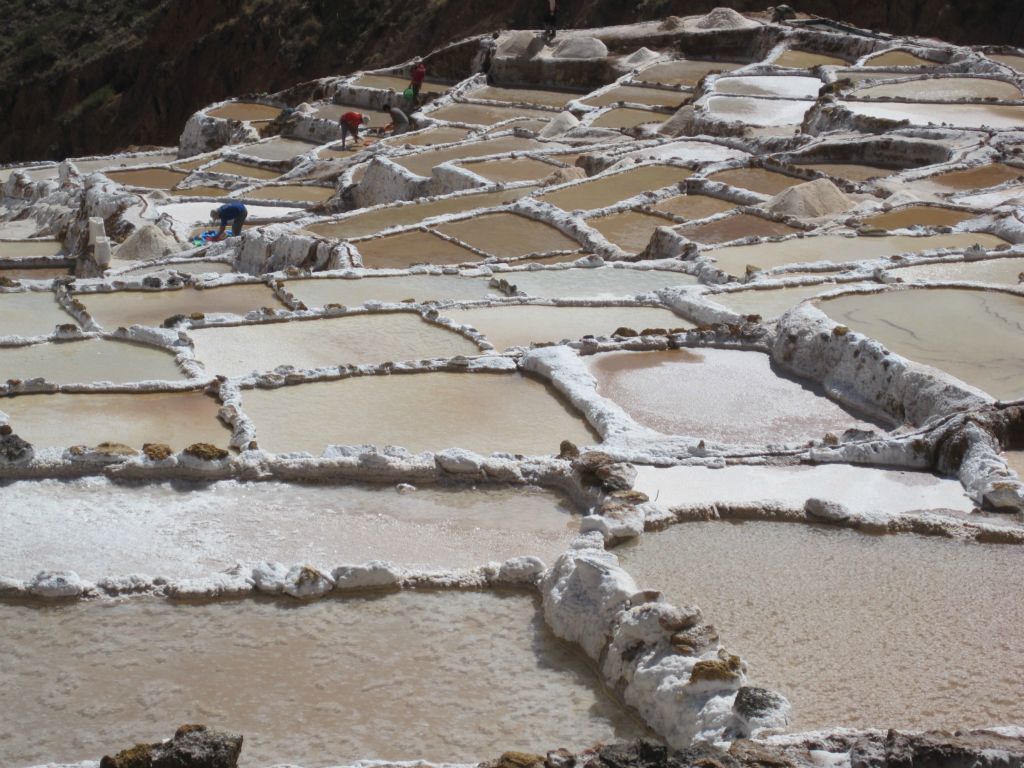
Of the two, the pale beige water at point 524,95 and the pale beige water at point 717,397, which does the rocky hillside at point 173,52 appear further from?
the pale beige water at point 717,397

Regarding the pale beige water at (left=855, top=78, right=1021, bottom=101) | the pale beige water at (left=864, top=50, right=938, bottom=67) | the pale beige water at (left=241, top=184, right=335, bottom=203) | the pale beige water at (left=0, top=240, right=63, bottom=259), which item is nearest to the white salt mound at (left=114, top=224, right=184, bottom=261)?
the pale beige water at (left=0, top=240, right=63, bottom=259)

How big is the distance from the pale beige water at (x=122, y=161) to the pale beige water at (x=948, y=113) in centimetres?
1565

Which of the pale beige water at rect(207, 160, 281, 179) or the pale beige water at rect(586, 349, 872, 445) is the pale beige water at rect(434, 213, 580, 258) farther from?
the pale beige water at rect(207, 160, 281, 179)

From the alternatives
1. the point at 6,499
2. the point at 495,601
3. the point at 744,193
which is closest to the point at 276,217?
the point at 744,193

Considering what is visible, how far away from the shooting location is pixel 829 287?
12.7 metres

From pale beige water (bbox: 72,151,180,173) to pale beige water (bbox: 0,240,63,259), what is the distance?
7041 millimetres

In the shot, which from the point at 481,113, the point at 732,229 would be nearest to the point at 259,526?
the point at 732,229

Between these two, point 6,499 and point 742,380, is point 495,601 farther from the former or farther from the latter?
point 742,380

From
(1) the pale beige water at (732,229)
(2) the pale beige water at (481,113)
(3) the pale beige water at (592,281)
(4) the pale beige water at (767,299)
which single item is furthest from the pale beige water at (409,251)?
(2) the pale beige water at (481,113)

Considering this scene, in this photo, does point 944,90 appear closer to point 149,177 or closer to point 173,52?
point 149,177

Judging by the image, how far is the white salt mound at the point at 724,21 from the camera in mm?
32438

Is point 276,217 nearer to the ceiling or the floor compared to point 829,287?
nearer to the floor

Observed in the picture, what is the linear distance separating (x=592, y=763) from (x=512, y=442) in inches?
167

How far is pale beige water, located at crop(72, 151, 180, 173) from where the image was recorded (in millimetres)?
30275
